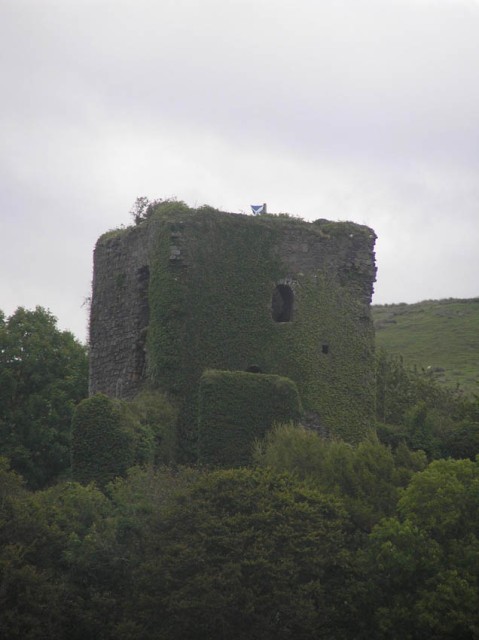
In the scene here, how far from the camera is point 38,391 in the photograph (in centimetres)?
4159

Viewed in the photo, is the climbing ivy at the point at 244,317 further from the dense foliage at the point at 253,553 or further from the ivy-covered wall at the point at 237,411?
the dense foliage at the point at 253,553

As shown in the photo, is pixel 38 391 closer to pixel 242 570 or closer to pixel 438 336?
pixel 242 570

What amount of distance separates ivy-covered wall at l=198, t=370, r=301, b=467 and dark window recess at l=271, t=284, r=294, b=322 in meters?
2.41

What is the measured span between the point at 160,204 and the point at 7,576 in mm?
12710

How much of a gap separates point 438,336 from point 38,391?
3291 cm

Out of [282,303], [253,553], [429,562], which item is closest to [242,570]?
[253,553]

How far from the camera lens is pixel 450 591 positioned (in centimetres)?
2308

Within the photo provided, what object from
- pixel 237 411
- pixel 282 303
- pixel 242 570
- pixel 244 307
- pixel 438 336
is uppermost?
pixel 438 336

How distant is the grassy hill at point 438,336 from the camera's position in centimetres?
6250

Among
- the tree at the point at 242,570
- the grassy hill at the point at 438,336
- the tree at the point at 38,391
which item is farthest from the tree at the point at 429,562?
the grassy hill at the point at 438,336

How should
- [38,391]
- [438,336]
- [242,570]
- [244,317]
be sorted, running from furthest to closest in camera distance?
[438,336], [38,391], [244,317], [242,570]

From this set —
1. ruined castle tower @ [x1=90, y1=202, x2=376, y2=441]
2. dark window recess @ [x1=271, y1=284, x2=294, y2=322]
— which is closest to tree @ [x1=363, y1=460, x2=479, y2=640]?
ruined castle tower @ [x1=90, y1=202, x2=376, y2=441]

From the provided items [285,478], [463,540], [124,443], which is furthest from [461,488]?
[124,443]

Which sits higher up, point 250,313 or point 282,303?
point 282,303
